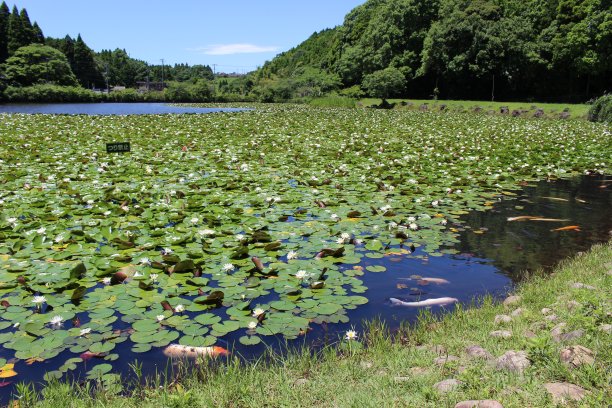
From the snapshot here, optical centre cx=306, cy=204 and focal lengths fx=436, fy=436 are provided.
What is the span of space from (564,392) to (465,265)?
A: 2.69 metres

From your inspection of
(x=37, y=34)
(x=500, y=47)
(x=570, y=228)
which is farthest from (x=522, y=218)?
(x=37, y=34)

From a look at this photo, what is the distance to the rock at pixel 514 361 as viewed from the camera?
2.41 meters

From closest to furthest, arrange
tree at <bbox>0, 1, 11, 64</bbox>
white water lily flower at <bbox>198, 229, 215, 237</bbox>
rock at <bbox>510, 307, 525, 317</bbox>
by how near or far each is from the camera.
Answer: rock at <bbox>510, 307, 525, 317</bbox>
white water lily flower at <bbox>198, 229, 215, 237</bbox>
tree at <bbox>0, 1, 11, 64</bbox>

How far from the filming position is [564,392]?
6.98 feet

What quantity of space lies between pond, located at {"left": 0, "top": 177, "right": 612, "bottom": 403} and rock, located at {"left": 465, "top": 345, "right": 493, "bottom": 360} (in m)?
0.82

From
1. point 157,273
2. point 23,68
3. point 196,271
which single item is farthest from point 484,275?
point 23,68

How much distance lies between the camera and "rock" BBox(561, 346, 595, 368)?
2340 millimetres

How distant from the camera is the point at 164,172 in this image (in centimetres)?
837

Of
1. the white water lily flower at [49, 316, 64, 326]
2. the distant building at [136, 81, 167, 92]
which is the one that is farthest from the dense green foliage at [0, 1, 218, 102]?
the white water lily flower at [49, 316, 64, 326]

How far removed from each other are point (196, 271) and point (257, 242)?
0.99 meters

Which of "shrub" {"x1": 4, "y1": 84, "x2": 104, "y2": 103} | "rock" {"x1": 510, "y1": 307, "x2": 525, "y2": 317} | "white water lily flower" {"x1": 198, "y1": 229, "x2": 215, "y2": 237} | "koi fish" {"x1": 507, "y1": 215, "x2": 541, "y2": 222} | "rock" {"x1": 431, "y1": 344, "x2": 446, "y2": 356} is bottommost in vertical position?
"rock" {"x1": 431, "y1": 344, "x2": 446, "y2": 356}

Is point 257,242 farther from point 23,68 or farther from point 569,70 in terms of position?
point 23,68

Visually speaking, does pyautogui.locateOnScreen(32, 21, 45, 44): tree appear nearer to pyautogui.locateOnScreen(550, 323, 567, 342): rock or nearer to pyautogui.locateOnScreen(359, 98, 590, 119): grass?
pyautogui.locateOnScreen(359, 98, 590, 119): grass

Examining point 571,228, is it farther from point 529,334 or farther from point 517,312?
point 529,334
